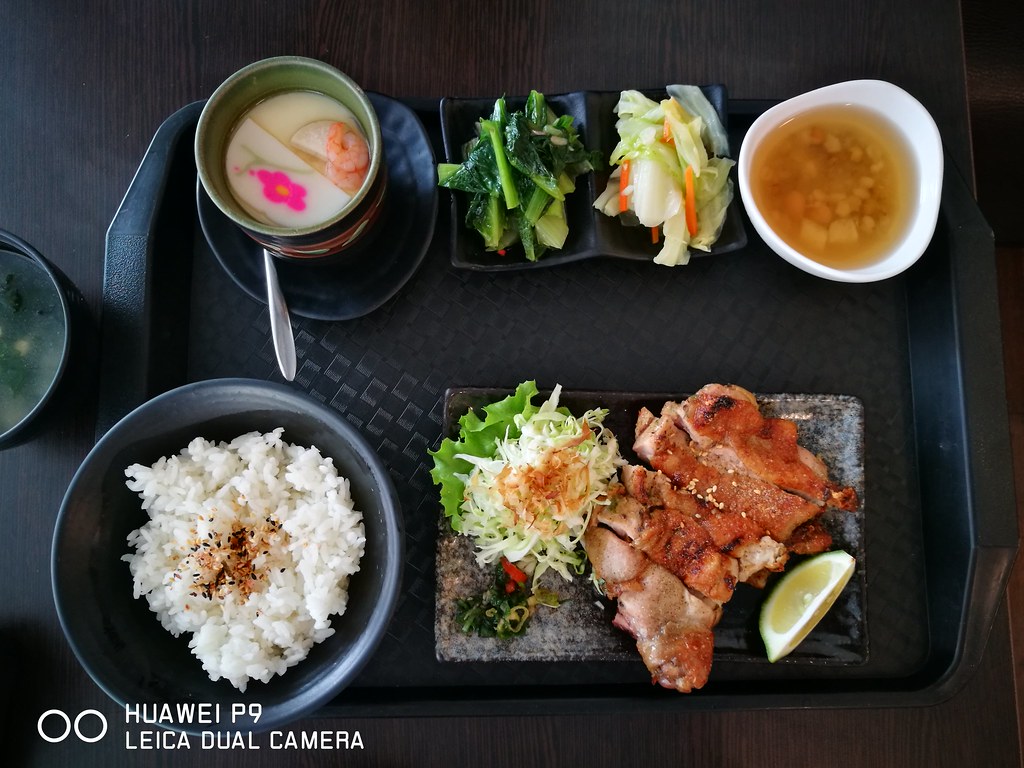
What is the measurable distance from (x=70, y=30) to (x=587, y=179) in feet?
6.15

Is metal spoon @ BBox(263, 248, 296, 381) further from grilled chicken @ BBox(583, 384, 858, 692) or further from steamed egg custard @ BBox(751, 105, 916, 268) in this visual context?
steamed egg custard @ BBox(751, 105, 916, 268)

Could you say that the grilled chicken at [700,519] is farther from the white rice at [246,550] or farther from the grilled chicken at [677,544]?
the white rice at [246,550]

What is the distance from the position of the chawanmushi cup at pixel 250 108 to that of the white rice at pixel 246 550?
0.55m

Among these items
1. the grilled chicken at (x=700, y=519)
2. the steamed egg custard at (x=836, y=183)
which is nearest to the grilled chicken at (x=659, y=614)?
the grilled chicken at (x=700, y=519)

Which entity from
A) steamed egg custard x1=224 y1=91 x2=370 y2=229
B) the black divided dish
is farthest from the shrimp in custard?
the black divided dish

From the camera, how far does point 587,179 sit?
231cm

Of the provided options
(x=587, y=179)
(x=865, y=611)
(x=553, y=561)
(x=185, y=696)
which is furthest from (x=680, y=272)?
(x=185, y=696)

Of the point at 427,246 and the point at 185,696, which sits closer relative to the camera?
the point at 185,696

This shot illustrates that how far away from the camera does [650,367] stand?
2.41 meters

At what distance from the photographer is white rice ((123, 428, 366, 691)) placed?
6.33ft

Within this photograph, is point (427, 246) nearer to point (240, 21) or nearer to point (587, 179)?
point (587, 179)

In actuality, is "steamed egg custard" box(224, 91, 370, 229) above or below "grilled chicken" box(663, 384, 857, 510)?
above

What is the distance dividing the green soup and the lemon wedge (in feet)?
7.45

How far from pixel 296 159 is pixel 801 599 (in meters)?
2.02
